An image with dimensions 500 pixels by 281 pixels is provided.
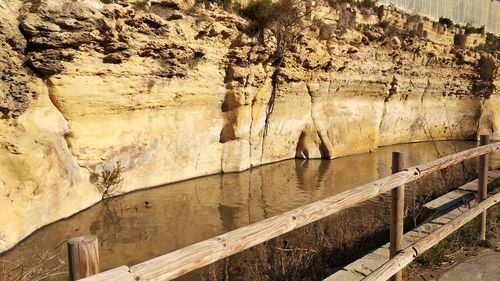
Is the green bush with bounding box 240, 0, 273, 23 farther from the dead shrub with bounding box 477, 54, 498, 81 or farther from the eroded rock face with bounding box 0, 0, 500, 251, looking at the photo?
the dead shrub with bounding box 477, 54, 498, 81

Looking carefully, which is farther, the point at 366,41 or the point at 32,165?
the point at 366,41

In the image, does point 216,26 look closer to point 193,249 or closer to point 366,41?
point 366,41

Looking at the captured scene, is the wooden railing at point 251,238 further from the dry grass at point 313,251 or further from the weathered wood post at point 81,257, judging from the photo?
the dry grass at point 313,251

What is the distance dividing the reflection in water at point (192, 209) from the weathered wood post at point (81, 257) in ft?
14.9

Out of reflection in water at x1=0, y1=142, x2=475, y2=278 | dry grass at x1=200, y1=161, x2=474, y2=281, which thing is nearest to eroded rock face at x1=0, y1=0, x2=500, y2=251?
reflection in water at x1=0, y1=142, x2=475, y2=278

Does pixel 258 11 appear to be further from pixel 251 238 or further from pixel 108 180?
pixel 251 238

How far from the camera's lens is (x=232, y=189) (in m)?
11.1

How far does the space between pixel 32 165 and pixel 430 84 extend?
749 inches

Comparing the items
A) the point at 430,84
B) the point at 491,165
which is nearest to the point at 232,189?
the point at 491,165

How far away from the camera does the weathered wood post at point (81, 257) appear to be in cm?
210

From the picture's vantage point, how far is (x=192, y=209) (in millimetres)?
9438

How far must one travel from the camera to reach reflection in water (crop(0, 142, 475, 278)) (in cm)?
734

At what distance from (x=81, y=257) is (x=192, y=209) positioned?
7.40 m

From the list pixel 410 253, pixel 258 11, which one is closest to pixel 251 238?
pixel 410 253
